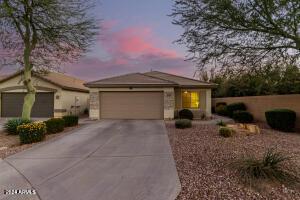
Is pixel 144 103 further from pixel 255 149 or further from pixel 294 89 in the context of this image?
pixel 255 149

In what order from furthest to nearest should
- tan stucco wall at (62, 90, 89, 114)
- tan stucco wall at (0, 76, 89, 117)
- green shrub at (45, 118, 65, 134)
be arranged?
tan stucco wall at (62, 90, 89, 114), tan stucco wall at (0, 76, 89, 117), green shrub at (45, 118, 65, 134)

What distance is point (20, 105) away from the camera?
22094 millimetres

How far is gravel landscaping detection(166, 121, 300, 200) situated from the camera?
16.1 feet

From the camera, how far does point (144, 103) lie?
19.6 meters

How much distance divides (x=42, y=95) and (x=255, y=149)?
18.5 metres

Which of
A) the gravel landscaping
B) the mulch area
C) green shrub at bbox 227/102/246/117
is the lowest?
the mulch area

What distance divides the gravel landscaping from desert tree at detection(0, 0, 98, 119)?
26.8 ft

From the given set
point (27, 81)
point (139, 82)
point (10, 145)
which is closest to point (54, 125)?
point (10, 145)

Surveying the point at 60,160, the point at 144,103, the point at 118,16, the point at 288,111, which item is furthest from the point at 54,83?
the point at 288,111

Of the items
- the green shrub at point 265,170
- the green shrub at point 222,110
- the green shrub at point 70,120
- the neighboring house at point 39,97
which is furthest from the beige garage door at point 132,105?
the green shrub at point 265,170

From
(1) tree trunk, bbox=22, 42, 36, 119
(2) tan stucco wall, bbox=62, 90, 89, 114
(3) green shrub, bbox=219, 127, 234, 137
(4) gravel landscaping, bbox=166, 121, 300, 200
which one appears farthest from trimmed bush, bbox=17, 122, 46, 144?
(2) tan stucco wall, bbox=62, 90, 89, 114

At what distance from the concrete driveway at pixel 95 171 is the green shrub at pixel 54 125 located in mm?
2904

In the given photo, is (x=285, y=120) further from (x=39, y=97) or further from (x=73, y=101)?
(x=39, y=97)

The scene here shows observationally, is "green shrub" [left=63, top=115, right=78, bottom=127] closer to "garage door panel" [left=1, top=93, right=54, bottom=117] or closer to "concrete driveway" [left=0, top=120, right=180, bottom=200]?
"concrete driveway" [left=0, top=120, right=180, bottom=200]
